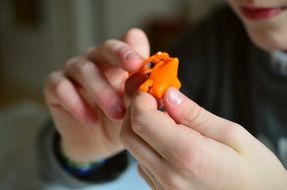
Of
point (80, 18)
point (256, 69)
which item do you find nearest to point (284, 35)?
point (256, 69)

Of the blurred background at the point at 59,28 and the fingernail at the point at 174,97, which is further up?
the fingernail at the point at 174,97

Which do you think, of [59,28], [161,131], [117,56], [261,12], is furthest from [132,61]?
[59,28]

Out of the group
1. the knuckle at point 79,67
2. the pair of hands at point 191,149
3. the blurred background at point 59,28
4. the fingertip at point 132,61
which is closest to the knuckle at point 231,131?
the pair of hands at point 191,149

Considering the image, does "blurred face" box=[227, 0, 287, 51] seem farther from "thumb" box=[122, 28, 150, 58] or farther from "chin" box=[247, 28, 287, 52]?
"thumb" box=[122, 28, 150, 58]

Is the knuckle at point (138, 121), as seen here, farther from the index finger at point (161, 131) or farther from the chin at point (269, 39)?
the chin at point (269, 39)

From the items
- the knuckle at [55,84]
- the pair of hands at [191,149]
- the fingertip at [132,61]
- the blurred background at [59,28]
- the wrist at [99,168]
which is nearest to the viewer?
the pair of hands at [191,149]

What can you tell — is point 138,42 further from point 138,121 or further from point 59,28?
point 59,28

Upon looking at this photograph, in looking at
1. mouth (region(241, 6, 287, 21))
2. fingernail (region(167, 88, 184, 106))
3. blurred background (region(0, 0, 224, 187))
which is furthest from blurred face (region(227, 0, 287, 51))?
blurred background (region(0, 0, 224, 187))
